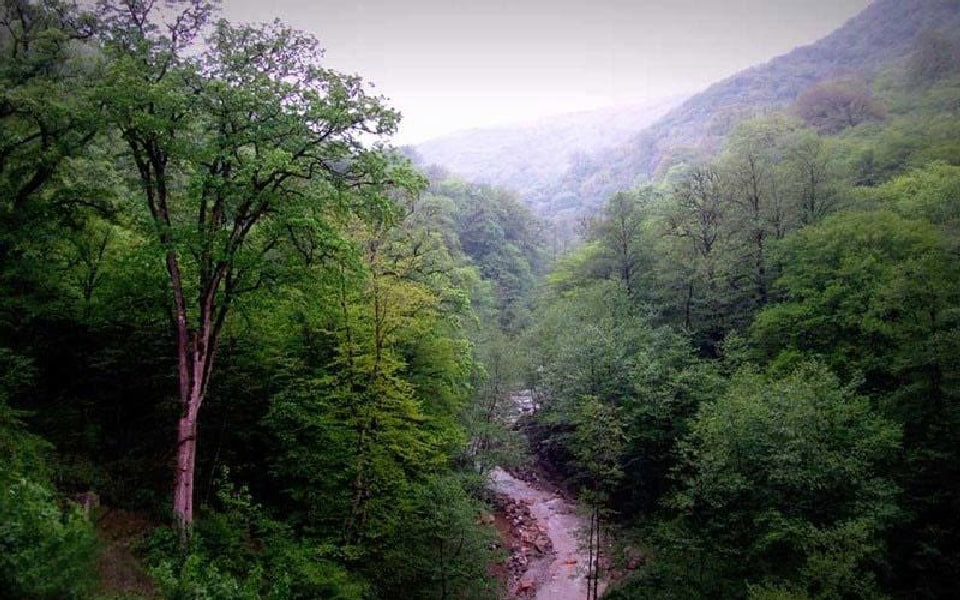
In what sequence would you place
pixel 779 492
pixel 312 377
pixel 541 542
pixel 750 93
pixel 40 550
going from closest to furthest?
1. pixel 40 550
2. pixel 312 377
3. pixel 779 492
4. pixel 541 542
5. pixel 750 93

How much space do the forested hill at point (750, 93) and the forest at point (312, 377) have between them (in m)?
74.5

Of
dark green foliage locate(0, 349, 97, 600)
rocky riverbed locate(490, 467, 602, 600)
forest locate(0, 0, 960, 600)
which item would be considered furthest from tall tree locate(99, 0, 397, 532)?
rocky riverbed locate(490, 467, 602, 600)

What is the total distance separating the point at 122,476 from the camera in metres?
14.0

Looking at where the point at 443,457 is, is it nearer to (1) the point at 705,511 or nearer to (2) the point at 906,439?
(1) the point at 705,511

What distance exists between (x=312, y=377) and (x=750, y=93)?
140597 millimetres

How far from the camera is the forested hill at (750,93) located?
97312 mm

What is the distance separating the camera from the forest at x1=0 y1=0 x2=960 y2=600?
10.7m

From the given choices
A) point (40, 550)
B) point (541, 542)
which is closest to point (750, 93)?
point (541, 542)

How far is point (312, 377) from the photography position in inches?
599

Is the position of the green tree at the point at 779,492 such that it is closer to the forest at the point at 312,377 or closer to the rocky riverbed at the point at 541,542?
the forest at the point at 312,377

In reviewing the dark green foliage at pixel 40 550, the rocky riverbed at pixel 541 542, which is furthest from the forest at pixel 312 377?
the rocky riverbed at pixel 541 542

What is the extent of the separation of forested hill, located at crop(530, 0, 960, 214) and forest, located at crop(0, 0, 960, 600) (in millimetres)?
74470

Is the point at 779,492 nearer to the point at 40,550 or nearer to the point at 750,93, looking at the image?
the point at 40,550

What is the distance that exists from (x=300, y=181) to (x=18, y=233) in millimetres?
6914
